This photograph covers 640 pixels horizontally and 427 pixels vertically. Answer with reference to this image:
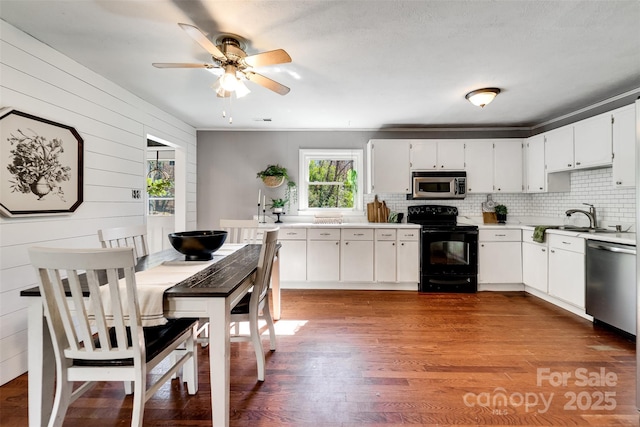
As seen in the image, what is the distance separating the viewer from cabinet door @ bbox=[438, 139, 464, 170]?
14.6ft

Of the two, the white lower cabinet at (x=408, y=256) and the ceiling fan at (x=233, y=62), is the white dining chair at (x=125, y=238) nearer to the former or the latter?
the ceiling fan at (x=233, y=62)

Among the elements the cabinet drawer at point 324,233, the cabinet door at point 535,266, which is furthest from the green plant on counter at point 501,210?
the cabinet drawer at point 324,233

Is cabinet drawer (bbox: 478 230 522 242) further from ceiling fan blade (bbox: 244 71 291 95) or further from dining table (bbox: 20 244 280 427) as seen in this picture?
dining table (bbox: 20 244 280 427)

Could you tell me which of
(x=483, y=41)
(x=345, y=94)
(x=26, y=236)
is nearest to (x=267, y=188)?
(x=345, y=94)

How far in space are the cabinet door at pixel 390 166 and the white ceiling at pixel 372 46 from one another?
2.69 feet

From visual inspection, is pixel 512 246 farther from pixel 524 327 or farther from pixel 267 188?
pixel 267 188

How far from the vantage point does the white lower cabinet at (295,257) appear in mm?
4234

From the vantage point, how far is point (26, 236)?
2162 millimetres

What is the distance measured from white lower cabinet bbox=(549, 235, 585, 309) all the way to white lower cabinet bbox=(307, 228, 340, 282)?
2528mm

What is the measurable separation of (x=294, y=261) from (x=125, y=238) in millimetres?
2247

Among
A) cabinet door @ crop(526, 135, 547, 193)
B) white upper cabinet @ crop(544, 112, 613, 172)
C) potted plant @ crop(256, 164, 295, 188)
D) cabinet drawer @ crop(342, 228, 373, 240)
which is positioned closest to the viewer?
white upper cabinet @ crop(544, 112, 613, 172)

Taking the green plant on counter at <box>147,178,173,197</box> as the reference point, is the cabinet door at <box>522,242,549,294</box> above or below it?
below

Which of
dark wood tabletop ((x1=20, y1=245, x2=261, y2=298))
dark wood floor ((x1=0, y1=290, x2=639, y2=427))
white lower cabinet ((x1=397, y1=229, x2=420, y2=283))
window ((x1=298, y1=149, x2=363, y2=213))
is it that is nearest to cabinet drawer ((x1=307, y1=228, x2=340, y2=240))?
window ((x1=298, y1=149, x2=363, y2=213))

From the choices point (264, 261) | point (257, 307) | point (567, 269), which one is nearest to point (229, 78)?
point (264, 261)
